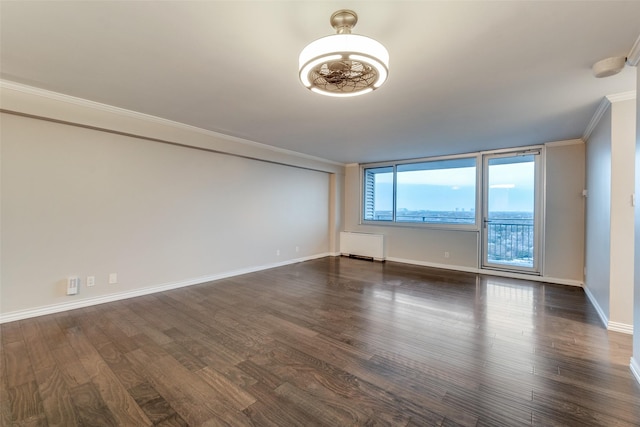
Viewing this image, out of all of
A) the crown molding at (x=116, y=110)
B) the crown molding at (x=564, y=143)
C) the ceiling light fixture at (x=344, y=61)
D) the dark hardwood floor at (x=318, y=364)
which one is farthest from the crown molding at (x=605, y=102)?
the crown molding at (x=116, y=110)

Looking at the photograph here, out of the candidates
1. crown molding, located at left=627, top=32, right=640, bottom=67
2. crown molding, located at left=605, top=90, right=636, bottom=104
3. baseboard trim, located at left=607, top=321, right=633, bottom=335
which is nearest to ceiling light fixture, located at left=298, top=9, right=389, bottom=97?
crown molding, located at left=627, top=32, right=640, bottom=67

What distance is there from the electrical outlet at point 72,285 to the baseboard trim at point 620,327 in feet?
19.6

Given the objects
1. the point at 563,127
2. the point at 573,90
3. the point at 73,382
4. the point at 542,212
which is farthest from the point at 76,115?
the point at 542,212

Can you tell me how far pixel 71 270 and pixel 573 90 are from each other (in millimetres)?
5899

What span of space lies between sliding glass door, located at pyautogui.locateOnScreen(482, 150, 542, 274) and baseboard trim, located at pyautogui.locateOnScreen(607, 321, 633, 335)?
2.29 m

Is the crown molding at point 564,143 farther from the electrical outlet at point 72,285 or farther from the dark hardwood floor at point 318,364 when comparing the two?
the electrical outlet at point 72,285

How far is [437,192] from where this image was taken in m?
6.18

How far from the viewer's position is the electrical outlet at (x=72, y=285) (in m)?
3.20

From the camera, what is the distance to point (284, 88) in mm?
2752

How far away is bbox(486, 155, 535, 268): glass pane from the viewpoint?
16.5 ft

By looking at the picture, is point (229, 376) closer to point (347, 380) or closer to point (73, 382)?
point (347, 380)

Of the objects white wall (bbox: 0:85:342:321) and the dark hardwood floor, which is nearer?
the dark hardwood floor

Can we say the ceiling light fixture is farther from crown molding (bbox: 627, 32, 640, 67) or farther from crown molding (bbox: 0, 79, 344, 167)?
crown molding (bbox: 0, 79, 344, 167)

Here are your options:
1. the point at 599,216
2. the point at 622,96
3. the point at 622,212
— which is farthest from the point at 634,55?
the point at 599,216
